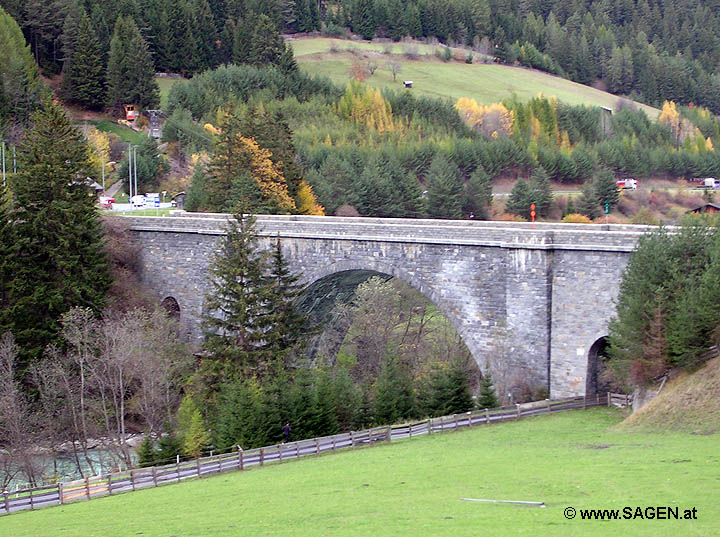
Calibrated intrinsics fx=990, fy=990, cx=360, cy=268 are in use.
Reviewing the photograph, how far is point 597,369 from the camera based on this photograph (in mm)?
33062

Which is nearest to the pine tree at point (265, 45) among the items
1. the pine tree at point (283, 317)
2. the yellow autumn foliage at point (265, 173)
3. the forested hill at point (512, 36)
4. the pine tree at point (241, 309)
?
the forested hill at point (512, 36)

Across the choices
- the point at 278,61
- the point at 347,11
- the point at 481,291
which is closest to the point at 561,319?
the point at 481,291

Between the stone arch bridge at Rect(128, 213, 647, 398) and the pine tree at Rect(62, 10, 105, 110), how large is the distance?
185ft

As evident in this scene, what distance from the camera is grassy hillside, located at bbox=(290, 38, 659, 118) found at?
134625mm

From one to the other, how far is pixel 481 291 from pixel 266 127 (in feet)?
87.6

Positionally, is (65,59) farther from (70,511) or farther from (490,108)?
(70,511)

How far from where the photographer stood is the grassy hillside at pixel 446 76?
5300 inches

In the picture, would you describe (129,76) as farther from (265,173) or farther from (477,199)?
(265,173)

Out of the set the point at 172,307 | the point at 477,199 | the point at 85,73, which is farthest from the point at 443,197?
the point at 85,73

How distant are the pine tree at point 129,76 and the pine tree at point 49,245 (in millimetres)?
46597

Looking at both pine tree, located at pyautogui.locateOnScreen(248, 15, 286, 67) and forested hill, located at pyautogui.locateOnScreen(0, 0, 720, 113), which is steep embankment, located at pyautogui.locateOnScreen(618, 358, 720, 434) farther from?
forested hill, located at pyautogui.locateOnScreen(0, 0, 720, 113)

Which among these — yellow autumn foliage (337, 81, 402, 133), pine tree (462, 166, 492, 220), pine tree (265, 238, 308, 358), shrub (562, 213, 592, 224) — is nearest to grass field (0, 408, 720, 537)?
pine tree (265, 238, 308, 358)

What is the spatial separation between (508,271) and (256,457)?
11226 millimetres

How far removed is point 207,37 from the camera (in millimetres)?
115125
